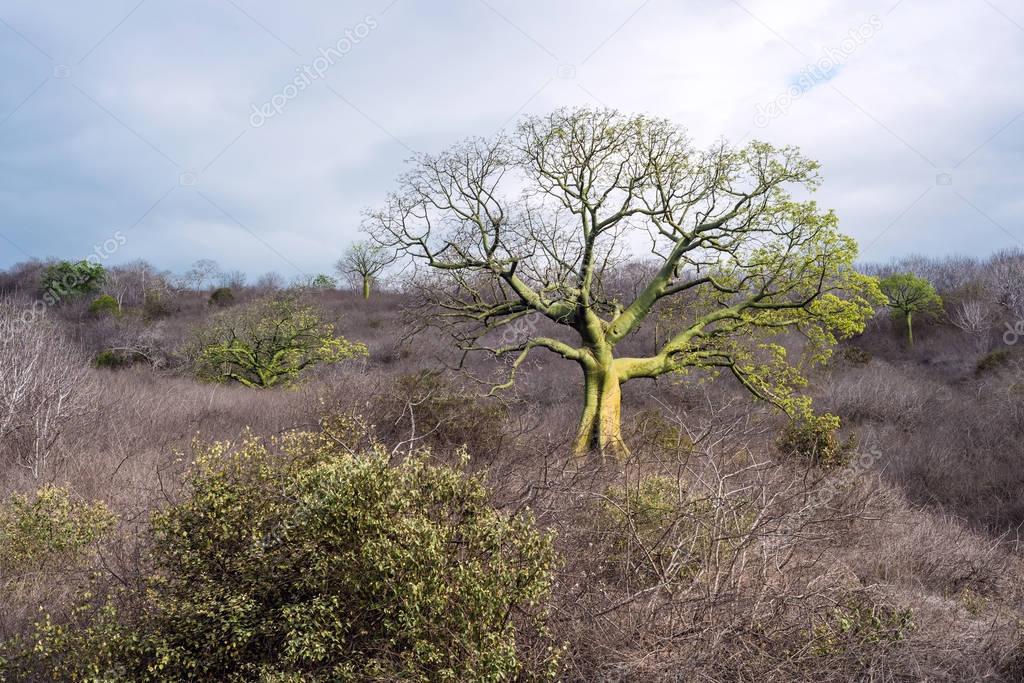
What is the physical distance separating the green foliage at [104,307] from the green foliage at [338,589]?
48.5 m

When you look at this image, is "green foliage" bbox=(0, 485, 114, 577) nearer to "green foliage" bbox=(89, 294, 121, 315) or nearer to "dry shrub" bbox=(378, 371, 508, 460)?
"dry shrub" bbox=(378, 371, 508, 460)

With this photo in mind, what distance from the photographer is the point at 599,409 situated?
1719 centimetres

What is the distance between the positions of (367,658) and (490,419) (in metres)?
10.8

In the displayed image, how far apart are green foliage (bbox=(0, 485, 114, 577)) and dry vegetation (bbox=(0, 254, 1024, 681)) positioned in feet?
0.08

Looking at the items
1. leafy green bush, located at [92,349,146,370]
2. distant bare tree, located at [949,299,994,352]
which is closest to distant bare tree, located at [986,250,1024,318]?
distant bare tree, located at [949,299,994,352]

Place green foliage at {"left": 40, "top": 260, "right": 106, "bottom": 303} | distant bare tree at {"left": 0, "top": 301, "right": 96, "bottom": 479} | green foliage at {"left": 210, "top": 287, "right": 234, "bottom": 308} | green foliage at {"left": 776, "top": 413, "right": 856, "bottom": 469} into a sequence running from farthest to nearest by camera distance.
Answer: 1. green foliage at {"left": 210, "top": 287, "right": 234, "bottom": 308}
2. green foliage at {"left": 40, "top": 260, "right": 106, "bottom": 303}
3. green foliage at {"left": 776, "top": 413, "right": 856, "bottom": 469}
4. distant bare tree at {"left": 0, "top": 301, "right": 96, "bottom": 479}

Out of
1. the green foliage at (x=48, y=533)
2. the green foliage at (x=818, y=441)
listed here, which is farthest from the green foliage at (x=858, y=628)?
the green foliage at (x=818, y=441)

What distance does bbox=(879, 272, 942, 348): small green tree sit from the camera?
4509 centimetres

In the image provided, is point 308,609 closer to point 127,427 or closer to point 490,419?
point 490,419

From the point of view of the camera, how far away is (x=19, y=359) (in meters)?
13.7

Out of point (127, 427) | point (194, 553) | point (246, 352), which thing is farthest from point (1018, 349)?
point (194, 553)

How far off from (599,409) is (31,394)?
450 inches

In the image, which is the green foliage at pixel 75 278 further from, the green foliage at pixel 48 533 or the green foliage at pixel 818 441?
the green foliage at pixel 818 441

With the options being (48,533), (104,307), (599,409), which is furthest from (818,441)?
(104,307)
